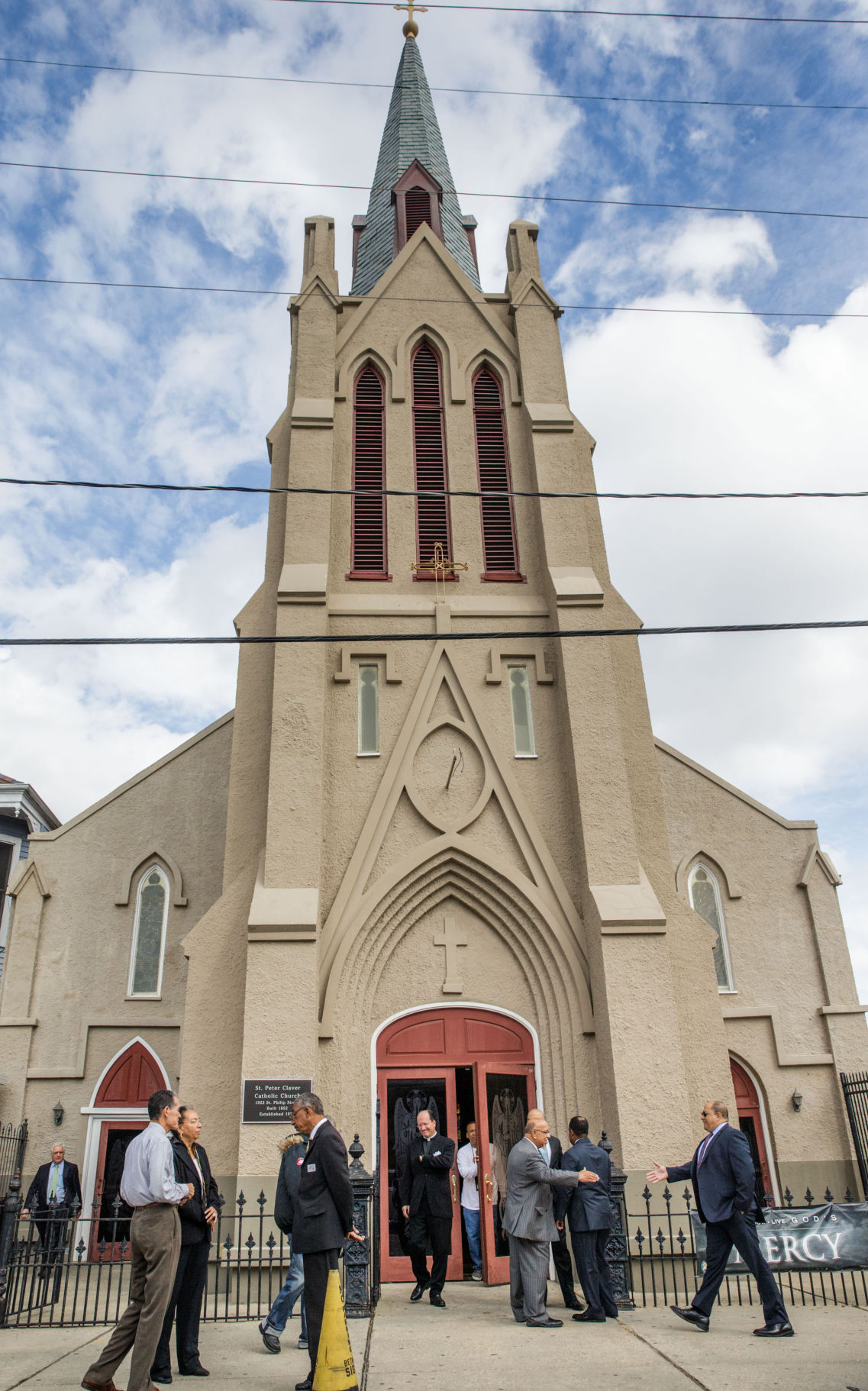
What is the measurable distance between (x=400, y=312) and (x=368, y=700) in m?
7.27

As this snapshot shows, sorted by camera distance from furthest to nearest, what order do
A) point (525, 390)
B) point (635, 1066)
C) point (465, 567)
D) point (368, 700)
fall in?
point (525, 390), point (465, 567), point (368, 700), point (635, 1066)

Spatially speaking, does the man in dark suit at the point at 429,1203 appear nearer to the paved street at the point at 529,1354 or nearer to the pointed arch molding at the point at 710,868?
the paved street at the point at 529,1354

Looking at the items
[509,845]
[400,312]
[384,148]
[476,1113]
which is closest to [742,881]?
[509,845]

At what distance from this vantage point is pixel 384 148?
25.0 m

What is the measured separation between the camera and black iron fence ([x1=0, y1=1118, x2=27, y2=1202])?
Answer: 48.1ft

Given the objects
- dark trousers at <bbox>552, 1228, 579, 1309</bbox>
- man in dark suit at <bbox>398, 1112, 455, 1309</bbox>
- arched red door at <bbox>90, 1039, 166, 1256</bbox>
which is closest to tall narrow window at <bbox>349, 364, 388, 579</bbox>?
arched red door at <bbox>90, 1039, 166, 1256</bbox>

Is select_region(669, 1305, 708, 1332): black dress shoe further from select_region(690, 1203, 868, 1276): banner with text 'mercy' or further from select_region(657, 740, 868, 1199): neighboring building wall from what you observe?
select_region(657, 740, 868, 1199): neighboring building wall

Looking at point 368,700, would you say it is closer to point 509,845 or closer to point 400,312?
point 509,845

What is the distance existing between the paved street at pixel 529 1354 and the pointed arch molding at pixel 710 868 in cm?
830

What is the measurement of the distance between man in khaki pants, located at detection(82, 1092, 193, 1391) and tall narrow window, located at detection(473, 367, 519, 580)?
415 inches

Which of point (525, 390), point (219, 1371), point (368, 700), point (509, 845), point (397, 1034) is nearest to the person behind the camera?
point (219, 1371)

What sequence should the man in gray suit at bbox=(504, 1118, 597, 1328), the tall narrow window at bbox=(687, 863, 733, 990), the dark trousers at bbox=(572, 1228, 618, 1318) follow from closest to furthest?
the man in gray suit at bbox=(504, 1118, 597, 1328)
the dark trousers at bbox=(572, 1228, 618, 1318)
the tall narrow window at bbox=(687, 863, 733, 990)

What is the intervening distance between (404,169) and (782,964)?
18.1 meters

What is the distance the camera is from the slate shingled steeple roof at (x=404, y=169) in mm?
21469
